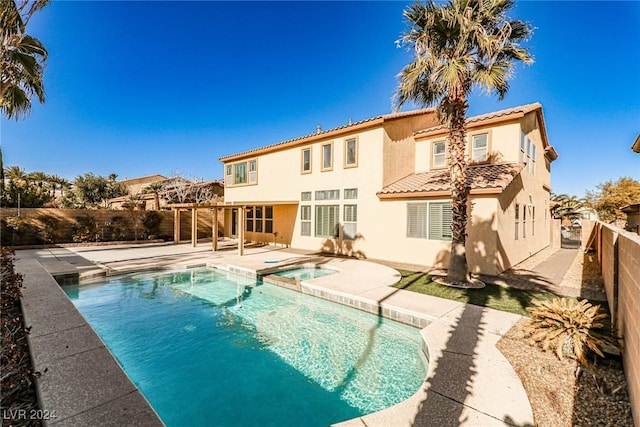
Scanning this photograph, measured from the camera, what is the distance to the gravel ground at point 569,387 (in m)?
3.36

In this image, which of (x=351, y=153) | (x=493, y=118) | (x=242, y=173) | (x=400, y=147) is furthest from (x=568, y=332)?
(x=242, y=173)

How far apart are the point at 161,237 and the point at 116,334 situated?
17.7 m

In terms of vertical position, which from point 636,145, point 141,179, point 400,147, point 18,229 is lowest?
point 18,229

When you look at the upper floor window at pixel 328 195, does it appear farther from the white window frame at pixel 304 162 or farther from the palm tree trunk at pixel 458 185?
the palm tree trunk at pixel 458 185

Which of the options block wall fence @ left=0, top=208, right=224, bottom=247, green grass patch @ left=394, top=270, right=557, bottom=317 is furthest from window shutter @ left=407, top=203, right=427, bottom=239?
block wall fence @ left=0, top=208, right=224, bottom=247

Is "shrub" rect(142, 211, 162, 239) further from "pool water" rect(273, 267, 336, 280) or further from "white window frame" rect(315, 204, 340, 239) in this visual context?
"pool water" rect(273, 267, 336, 280)

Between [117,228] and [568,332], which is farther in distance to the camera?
[117,228]

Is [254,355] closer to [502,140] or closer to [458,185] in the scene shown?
[458,185]

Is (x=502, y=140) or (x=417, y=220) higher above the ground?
(x=502, y=140)

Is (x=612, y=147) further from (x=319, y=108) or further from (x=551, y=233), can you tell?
(x=319, y=108)

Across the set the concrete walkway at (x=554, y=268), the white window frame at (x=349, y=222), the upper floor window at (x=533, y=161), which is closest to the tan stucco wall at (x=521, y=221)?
the upper floor window at (x=533, y=161)

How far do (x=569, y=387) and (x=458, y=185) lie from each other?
21.0 ft

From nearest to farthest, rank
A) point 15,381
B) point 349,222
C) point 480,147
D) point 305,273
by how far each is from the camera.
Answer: point 15,381
point 305,273
point 480,147
point 349,222

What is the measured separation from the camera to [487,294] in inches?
326
